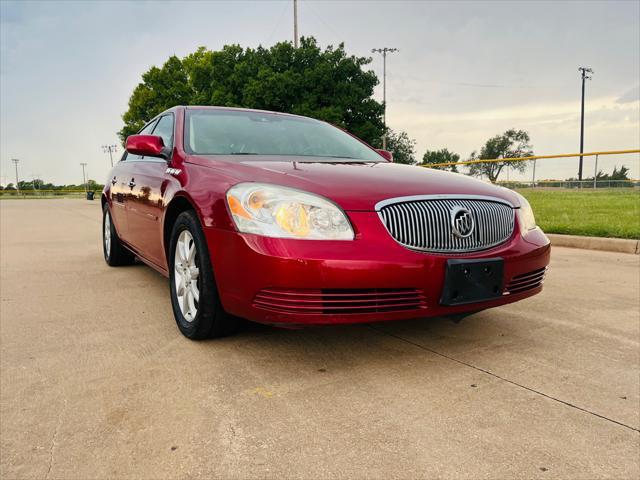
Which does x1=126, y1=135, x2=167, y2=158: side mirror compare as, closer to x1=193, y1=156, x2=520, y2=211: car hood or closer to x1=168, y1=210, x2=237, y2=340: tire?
x1=193, y1=156, x2=520, y2=211: car hood

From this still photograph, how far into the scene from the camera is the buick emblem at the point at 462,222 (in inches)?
94.7

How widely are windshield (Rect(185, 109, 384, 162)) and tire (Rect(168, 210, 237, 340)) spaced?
58 cm

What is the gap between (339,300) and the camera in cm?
221

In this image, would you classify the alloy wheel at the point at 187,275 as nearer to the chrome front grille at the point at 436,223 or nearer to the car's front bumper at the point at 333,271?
the car's front bumper at the point at 333,271

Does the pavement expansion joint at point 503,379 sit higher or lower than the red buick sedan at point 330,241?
lower

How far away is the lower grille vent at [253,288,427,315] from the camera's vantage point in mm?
2205

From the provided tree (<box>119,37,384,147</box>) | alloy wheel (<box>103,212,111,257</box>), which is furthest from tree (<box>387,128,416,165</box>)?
alloy wheel (<box>103,212,111,257</box>)

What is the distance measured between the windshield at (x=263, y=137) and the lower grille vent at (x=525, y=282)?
1.37 metres

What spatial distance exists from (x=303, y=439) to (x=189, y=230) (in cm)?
140

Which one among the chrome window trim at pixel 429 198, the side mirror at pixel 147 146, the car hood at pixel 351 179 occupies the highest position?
the side mirror at pixel 147 146

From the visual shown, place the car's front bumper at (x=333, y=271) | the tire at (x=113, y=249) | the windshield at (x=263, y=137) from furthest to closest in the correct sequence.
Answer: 1. the tire at (x=113, y=249)
2. the windshield at (x=263, y=137)
3. the car's front bumper at (x=333, y=271)

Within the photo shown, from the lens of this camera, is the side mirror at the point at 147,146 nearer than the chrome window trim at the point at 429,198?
No

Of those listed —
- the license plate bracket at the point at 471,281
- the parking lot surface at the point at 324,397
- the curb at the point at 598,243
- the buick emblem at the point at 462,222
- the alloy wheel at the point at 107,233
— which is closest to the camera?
the parking lot surface at the point at 324,397

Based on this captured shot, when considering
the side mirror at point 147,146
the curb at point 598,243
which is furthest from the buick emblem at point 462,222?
the curb at point 598,243
